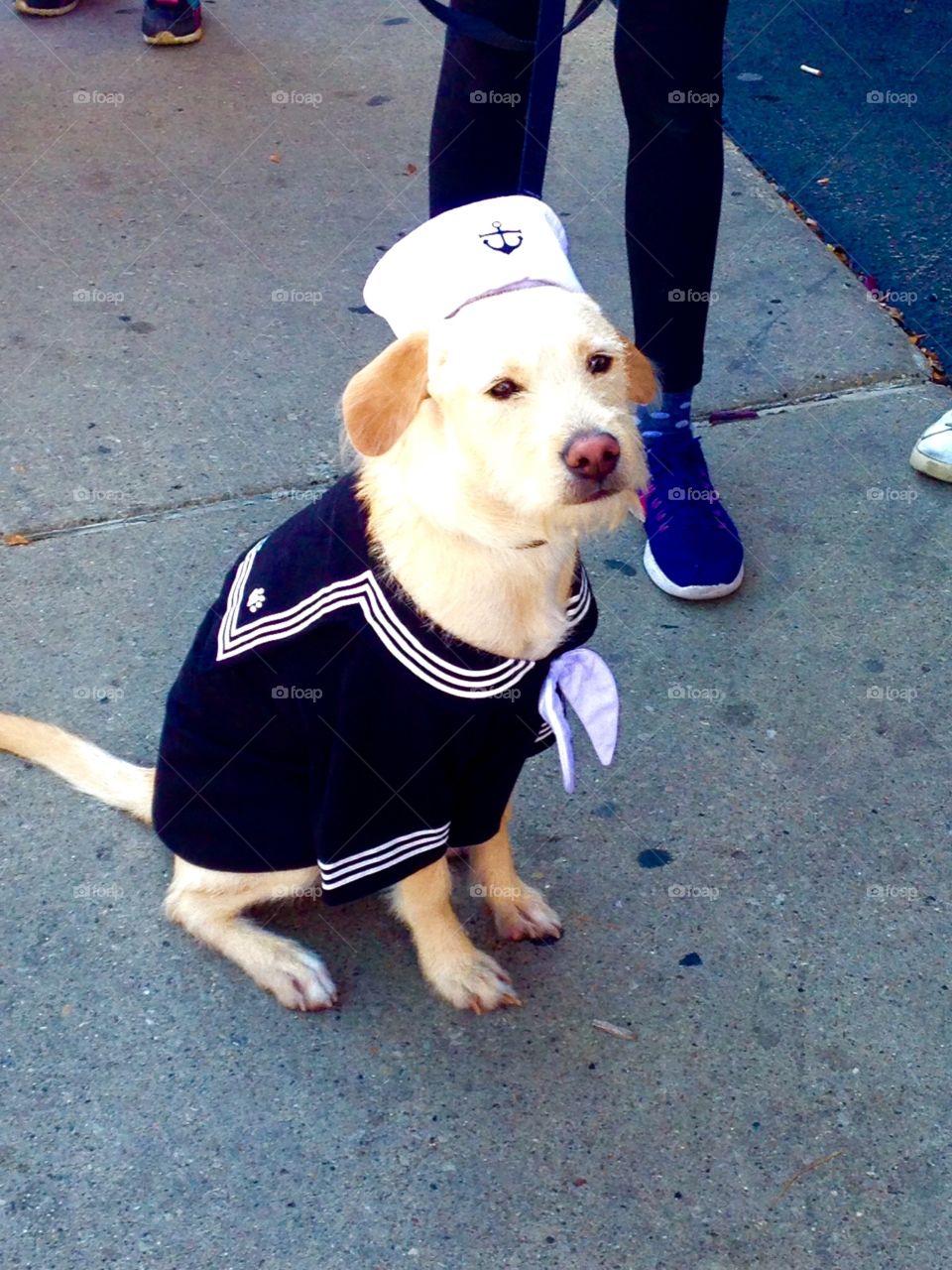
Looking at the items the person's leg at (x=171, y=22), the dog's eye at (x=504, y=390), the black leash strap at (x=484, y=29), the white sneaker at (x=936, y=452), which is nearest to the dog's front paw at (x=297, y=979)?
the dog's eye at (x=504, y=390)

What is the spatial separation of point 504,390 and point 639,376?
34 cm

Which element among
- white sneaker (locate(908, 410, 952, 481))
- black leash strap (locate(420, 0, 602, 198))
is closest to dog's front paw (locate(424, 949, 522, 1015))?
black leash strap (locate(420, 0, 602, 198))

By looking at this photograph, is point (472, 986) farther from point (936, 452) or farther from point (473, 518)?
point (936, 452)

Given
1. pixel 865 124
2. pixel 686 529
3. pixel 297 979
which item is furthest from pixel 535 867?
pixel 865 124

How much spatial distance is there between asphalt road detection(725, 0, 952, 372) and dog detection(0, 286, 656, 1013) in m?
2.30

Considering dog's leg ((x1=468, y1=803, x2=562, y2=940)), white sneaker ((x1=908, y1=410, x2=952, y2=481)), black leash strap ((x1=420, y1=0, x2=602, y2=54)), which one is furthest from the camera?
white sneaker ((x1=908, y1=410, x2=952, y2=481))

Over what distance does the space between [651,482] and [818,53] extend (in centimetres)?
302

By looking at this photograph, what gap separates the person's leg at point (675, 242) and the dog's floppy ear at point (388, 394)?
4.00 ft

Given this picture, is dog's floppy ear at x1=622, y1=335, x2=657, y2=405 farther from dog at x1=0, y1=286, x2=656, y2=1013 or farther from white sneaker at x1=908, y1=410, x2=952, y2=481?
white sneaker at x1=908, y1=410, x2=952, y2=481

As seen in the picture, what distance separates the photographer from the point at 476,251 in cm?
192

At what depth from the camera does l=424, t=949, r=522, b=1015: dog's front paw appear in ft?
7.72

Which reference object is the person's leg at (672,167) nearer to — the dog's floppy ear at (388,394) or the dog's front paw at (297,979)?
the dog's floppy ear at (388,394)

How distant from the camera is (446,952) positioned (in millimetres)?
2365

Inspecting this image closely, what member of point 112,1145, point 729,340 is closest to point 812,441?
point 729,340
